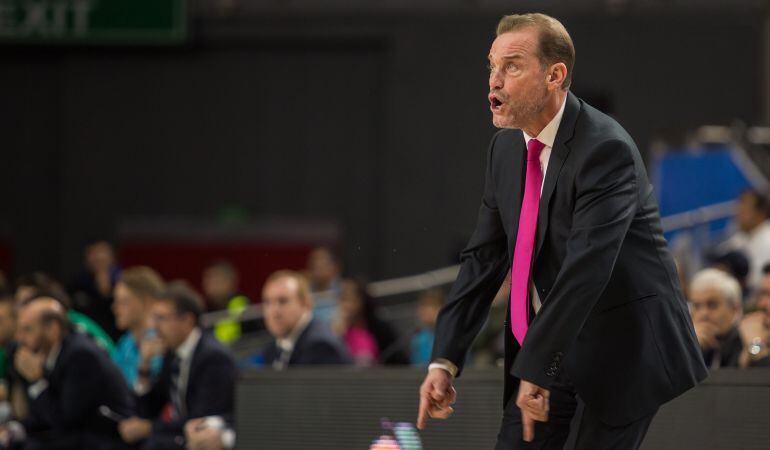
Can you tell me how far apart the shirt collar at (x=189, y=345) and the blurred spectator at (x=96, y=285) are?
340 centimetres

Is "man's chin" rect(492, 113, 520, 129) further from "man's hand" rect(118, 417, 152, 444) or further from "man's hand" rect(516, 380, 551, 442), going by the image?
"man's hand" rect(118, 417, 152, 444)

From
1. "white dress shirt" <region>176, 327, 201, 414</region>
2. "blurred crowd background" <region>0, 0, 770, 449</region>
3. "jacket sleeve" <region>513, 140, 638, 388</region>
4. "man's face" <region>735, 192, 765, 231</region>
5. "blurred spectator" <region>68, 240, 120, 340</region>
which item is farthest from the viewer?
"blurred crowd background" <region>0, 0, 770, 449</region>

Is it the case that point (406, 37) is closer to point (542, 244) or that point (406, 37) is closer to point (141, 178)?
point (141, 178)

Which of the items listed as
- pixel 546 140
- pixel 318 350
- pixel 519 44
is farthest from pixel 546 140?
pixel 318 350

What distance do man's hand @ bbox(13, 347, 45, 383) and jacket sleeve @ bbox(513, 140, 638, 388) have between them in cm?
422

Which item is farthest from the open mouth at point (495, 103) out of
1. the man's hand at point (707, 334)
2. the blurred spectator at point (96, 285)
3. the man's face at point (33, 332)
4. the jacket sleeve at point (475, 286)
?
the blurred spectator at point (96, 285)

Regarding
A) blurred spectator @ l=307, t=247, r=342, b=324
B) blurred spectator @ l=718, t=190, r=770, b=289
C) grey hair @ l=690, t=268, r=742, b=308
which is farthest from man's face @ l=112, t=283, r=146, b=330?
blurred spectator @ l=718, t=190, r=770, b=289

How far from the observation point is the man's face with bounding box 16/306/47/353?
6.18m

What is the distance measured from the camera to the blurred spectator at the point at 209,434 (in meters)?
5.47

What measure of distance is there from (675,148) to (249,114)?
23.1 ft

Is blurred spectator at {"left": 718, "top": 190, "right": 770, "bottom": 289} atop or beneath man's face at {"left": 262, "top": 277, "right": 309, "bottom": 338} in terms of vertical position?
atop

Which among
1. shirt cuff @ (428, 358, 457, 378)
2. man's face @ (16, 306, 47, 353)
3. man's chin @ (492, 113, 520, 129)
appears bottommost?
man's face @ (16, 306, 47, 353)

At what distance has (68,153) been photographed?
15.9 metres

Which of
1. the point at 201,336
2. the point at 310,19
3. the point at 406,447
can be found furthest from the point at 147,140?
the point at 406,447
